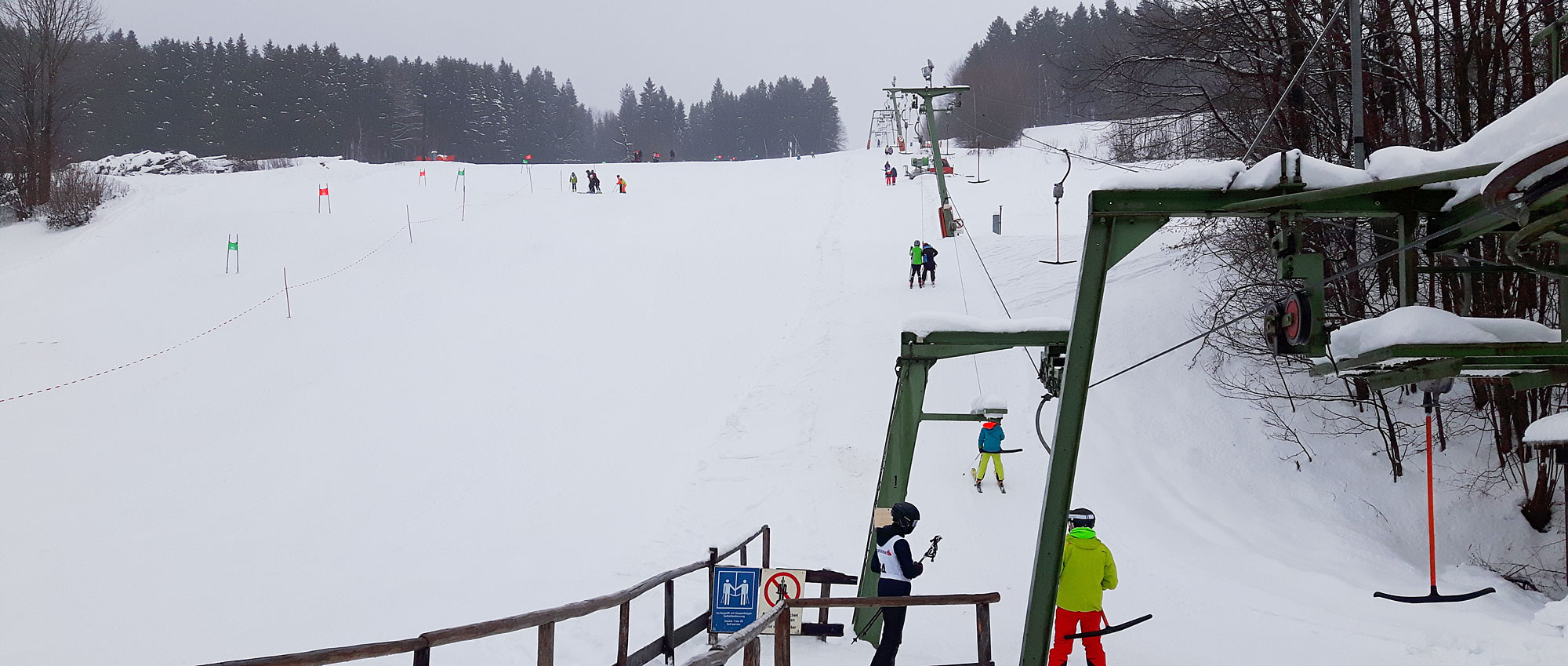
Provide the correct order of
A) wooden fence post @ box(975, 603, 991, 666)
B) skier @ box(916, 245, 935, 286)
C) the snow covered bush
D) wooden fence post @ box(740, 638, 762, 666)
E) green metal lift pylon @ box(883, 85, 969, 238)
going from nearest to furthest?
wooden fence post @ box(740, 638, 762, 666)
wooden fence post @ box(975, 603, 991, 666)
skier @ box(916, 245, 935, 286)
green metal lift pylon @ box(883, 85, 969, 238)
the snow covered bush

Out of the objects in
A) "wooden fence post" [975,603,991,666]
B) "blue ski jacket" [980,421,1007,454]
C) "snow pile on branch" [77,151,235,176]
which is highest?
"snow pile on branch" [77,151,235,176]

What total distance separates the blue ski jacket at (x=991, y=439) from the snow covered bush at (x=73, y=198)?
121 feet

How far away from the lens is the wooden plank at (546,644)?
6410mm

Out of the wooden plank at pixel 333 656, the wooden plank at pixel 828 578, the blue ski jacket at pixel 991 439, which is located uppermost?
the wooden plank at pixel 333 656

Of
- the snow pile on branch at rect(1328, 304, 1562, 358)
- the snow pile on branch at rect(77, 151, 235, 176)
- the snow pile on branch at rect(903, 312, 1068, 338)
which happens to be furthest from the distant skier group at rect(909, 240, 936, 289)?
the snow pile on branch at rect(77, 151, 235, 176)

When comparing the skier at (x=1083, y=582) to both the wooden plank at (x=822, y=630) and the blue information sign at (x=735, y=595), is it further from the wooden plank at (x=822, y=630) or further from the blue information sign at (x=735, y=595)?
the blue information sign at (x=735, y=595)

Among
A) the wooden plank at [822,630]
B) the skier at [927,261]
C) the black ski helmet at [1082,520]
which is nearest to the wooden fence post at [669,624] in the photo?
the wooden plank at [822,630]

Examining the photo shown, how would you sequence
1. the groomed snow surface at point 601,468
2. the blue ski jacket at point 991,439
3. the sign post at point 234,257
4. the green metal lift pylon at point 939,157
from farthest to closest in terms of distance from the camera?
the green metal lift pylon at point 939,157 → the sign post at point 234,257 → the blue ski jacket at point 991,439 → the groomed snow surface at point 601,468

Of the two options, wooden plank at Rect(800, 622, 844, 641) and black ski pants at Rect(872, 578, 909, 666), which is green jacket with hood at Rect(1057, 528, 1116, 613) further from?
wooden plank at Rect(800, 622, 844, 641)

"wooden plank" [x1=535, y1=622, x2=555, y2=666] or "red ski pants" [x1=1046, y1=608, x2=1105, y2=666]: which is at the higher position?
"wooden plank" [x1=535, y1=622, x2=555, y2=666]

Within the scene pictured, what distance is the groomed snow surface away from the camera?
10.1 m

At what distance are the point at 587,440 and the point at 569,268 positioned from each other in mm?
13485

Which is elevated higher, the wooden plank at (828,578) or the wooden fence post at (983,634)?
the wooden fence post at (983,634)

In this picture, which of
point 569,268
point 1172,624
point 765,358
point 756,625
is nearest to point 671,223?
point 569,268
